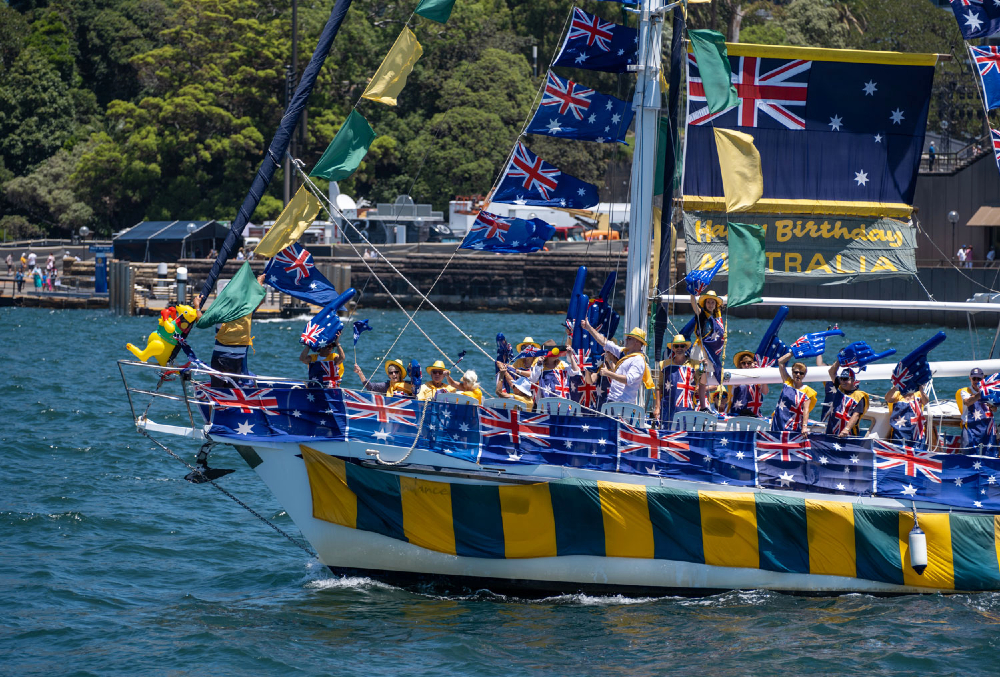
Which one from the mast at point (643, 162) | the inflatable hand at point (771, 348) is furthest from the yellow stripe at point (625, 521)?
the inflatable hand at point (771, 348)

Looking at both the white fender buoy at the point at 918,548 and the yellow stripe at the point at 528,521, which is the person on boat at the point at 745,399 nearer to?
the white fender buoy at the point at 918,548

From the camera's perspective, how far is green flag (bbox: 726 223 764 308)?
13719 mm

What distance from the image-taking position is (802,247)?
16328 mm

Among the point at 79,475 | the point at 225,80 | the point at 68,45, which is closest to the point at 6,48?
the point at 68,45

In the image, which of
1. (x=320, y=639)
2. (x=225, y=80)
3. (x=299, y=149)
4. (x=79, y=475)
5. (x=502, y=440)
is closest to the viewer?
(x=320, y=639)

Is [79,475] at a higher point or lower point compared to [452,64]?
lower

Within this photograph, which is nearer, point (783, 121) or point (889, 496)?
point (889, 496)

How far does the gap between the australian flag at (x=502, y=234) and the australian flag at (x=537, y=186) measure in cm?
27

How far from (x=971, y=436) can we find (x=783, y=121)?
194 inches

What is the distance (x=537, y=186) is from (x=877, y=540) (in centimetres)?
609

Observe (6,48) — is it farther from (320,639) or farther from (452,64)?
(320,639)

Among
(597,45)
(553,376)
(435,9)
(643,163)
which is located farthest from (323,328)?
(597,45)

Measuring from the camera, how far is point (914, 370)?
13.8m

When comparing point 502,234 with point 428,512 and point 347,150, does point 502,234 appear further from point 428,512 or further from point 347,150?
point 428,512
